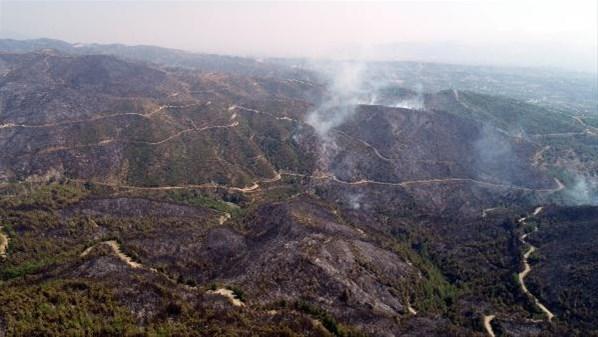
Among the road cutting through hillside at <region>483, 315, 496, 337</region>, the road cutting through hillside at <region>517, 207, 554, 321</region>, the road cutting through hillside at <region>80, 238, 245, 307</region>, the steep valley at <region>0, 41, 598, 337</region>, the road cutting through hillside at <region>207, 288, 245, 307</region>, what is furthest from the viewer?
the road cutting through hillside at <region>517, 207, 554, 321</region>

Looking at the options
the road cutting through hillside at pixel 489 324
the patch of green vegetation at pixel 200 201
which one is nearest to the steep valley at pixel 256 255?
the road cutting through hillside at pixel 489 324

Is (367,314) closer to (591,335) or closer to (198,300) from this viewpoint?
(198,300)

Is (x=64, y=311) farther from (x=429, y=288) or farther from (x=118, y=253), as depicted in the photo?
(x=429, y=288)

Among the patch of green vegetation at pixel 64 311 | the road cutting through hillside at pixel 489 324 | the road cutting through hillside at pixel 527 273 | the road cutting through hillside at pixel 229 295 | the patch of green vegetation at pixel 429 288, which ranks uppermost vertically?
the patch of green vegetation at pixel 64 311

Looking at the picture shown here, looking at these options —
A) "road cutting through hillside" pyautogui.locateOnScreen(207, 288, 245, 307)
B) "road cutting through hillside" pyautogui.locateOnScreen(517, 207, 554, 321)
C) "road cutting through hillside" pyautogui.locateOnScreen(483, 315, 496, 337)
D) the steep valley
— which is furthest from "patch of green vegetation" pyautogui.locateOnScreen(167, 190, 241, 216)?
"road cutting through hillside" pyautogui.locateOnScreen(517, 207, 554, 321)

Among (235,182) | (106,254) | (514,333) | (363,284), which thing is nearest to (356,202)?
(235,182)

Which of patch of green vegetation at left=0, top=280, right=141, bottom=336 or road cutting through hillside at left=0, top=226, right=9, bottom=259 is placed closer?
patch of green vegetation at left=0, top=280, right=141, bottom=336

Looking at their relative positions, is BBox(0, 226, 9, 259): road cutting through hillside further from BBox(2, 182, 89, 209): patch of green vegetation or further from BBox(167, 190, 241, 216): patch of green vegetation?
BBox(167, 190, 241, 216): patch of green vegetation

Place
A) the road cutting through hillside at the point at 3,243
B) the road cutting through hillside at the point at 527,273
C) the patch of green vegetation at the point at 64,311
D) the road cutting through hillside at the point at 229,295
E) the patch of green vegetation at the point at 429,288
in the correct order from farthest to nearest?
1. the patch of green vegetation at the point at 429,288
2. the road cutting through hillside at the point at 527,273
3. the road cutting through hillside at the point at 3,243
4. the road cutting through hillside at the point at 229,295
5. the patch of green vegetation at the point at 64,311

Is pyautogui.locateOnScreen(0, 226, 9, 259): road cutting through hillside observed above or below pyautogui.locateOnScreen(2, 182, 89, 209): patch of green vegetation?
below

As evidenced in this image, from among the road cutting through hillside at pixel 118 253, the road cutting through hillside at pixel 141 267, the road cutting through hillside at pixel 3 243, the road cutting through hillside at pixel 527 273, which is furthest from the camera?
the road cutting through hillside at pixel 527 273

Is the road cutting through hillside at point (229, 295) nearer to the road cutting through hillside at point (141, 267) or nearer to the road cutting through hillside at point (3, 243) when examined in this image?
the road cutting through hillside at point (141, 267)

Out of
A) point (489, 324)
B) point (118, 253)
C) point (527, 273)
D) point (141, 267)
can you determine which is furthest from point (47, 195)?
point (527, 273)
